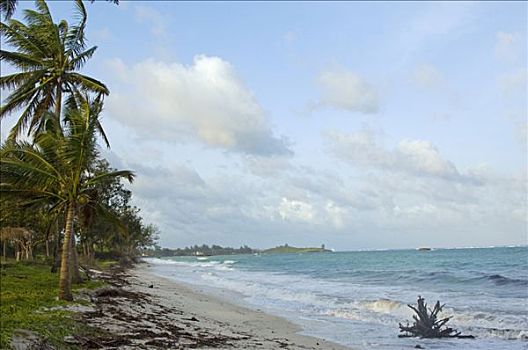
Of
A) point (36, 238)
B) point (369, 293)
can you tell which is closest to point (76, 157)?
point (369, 293)

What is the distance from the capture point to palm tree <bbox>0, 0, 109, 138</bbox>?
1997 cm

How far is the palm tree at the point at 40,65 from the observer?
20.0 m

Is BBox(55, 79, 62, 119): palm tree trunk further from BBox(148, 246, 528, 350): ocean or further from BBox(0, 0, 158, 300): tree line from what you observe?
BBox(148, 246, 528, 350): ocean

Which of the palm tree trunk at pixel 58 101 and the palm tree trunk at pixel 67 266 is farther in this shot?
the palm tree trunk at pixel 58 101

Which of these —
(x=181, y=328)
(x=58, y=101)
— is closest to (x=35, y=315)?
(x=181, y=328)

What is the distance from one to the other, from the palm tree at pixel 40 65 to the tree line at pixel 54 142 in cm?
4

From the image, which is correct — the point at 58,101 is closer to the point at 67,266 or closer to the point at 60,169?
the point at 60,169

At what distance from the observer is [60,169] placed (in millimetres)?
14766

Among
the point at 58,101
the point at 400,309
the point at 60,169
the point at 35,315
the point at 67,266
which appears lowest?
the point at 400,309

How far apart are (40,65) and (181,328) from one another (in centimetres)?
1360

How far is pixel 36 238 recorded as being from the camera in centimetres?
4081

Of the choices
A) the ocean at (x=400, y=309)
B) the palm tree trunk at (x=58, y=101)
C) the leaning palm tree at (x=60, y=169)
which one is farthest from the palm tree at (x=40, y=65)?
the ocean at (x=400, y=309)

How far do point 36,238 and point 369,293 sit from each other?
93.8ft

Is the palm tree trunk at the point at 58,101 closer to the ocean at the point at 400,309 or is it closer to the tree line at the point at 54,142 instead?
the tree line at the point at 54,142
